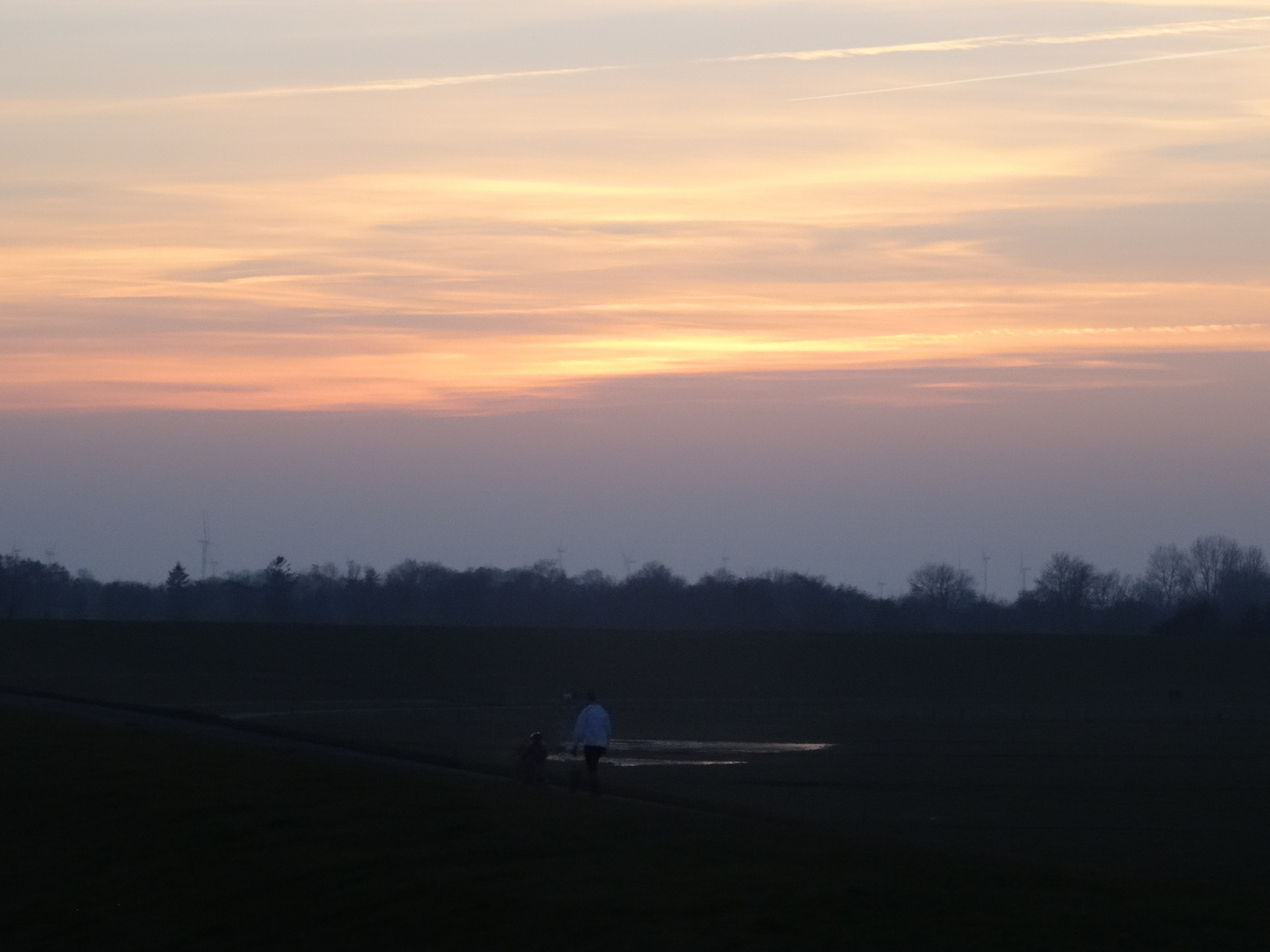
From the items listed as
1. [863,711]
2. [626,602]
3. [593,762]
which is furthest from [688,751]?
[626,602]

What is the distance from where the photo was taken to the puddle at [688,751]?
144ft

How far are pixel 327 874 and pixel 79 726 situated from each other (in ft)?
45.5

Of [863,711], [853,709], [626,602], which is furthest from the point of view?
[626,602]

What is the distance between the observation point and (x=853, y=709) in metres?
69.2

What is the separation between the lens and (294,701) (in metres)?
66.6

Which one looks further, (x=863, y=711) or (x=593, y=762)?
(x=863, y=711)

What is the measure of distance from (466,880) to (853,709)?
50807 mm

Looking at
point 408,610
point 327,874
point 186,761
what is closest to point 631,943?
point 327,874

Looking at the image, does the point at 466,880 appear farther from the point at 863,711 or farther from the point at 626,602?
the point at 626,602

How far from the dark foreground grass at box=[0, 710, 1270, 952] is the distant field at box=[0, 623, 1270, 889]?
350cm

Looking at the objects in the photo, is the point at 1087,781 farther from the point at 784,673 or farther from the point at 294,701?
the point at 784,673

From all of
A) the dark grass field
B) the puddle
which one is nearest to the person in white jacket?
Answer: the dark grass field

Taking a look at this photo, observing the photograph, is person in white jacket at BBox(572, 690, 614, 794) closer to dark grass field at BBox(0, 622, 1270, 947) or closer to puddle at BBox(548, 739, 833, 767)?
dark grass field at BBox(0, 622, 1270, 947)

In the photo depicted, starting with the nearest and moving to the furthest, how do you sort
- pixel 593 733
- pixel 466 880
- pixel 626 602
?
pixel 466 880 → pixel 593 733 → pixel 626 602
